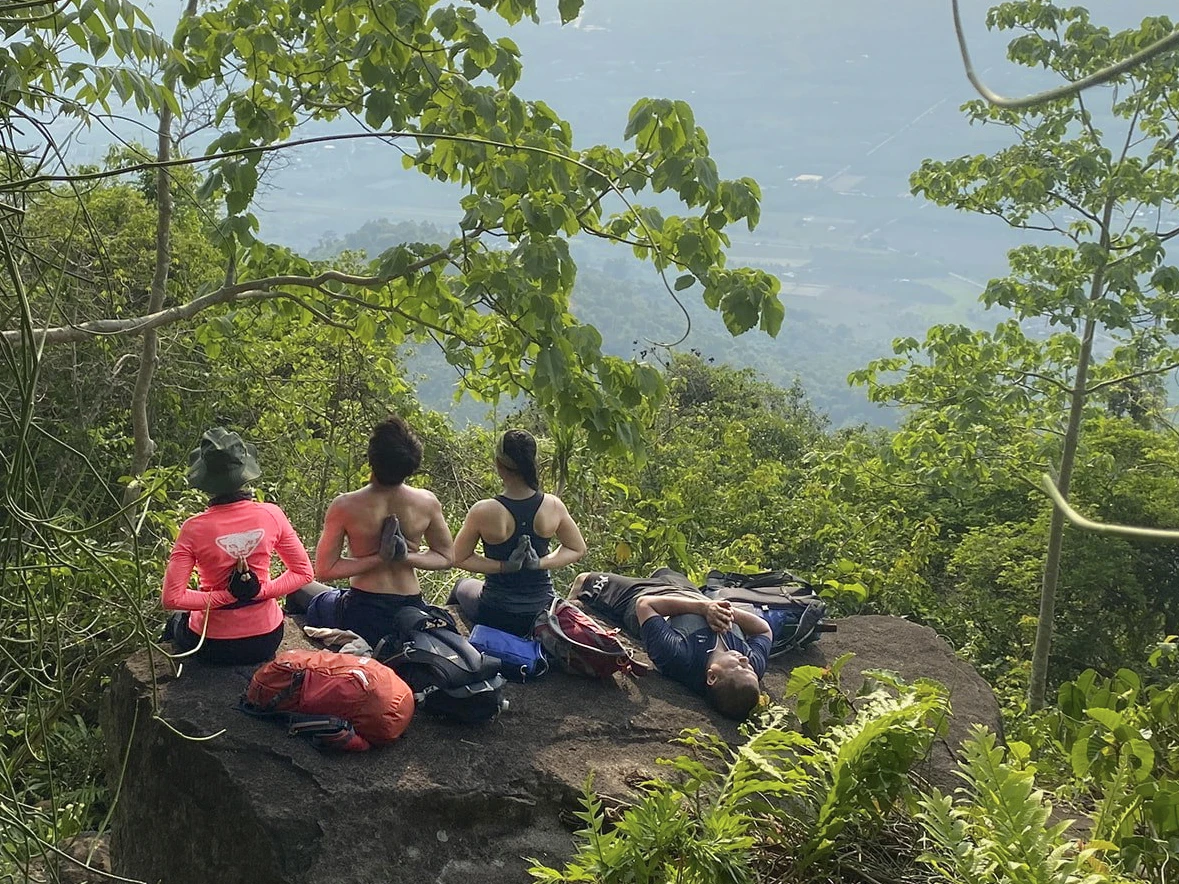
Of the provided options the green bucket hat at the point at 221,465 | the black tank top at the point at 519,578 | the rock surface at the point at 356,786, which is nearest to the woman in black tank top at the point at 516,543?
the black tank top at the point at 519,578

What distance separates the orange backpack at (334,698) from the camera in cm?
381

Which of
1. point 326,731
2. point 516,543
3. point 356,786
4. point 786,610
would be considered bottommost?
point 356,786

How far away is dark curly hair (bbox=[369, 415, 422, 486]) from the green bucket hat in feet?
1.70

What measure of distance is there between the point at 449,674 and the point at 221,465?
1267mm

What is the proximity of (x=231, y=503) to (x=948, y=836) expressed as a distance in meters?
3.00

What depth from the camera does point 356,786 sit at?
3.65 meters

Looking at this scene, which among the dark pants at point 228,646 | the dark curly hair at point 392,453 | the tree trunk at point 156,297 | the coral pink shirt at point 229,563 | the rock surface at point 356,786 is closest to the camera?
the rock surface at point 356,786

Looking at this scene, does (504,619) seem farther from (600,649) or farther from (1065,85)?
(1065,85)

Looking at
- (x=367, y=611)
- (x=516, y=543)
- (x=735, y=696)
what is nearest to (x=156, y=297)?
(x=367, y=611)

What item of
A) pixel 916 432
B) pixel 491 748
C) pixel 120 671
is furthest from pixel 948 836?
pixel 916 432

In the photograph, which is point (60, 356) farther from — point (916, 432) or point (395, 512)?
point (916, 432)

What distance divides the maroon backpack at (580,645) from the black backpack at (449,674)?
0.50m

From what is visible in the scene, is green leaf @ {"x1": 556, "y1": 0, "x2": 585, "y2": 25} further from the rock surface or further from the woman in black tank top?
the rock surface

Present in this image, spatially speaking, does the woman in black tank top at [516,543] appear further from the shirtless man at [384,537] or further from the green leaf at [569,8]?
the green leaf at [569,8]
